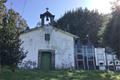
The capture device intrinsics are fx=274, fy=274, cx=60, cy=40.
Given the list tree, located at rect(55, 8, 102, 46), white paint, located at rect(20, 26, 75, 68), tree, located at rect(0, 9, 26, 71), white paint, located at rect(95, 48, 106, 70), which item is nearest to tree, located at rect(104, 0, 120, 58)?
white paint, located at rect(20, 26, 75, 68)

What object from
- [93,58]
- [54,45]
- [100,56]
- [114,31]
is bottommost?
[93,58]

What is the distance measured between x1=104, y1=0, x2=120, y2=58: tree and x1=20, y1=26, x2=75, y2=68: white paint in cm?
763

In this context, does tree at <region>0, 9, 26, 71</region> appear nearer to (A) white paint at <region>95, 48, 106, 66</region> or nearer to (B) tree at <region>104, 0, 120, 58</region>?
(B) tree at <region>104, 0, 120, 58</region>

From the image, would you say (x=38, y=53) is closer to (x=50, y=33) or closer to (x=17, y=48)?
(x=50, y=33)

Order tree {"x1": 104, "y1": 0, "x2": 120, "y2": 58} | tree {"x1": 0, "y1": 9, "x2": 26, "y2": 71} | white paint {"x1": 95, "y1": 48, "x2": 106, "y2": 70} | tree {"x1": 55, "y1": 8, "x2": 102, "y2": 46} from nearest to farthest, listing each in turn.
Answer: tree {"x1": 0, "y1": 9, "x2": 26, "y2": 71} < tree {"x1": 104, "y1": 0, "x2": 120, "y2": 58} < white paint {"x1": 95, "y1": 48, "x2": 106, "y2": 70} < tree {"x1": 55, "y1": 8, "x2": 102, "y2": 46}

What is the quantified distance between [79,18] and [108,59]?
757 inches

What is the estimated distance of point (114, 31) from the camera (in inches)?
918

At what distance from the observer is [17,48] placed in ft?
69.9

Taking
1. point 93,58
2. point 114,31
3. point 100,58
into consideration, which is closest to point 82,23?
point 100,58

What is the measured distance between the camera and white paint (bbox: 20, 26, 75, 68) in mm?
30922

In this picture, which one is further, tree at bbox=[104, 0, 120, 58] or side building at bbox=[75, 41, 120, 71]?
side building at bbox=[75, 41, 120, 71]

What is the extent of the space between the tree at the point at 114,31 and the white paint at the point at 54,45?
25.0 feet

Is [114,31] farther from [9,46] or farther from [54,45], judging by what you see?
[54,45]

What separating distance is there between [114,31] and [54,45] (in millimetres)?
9873
